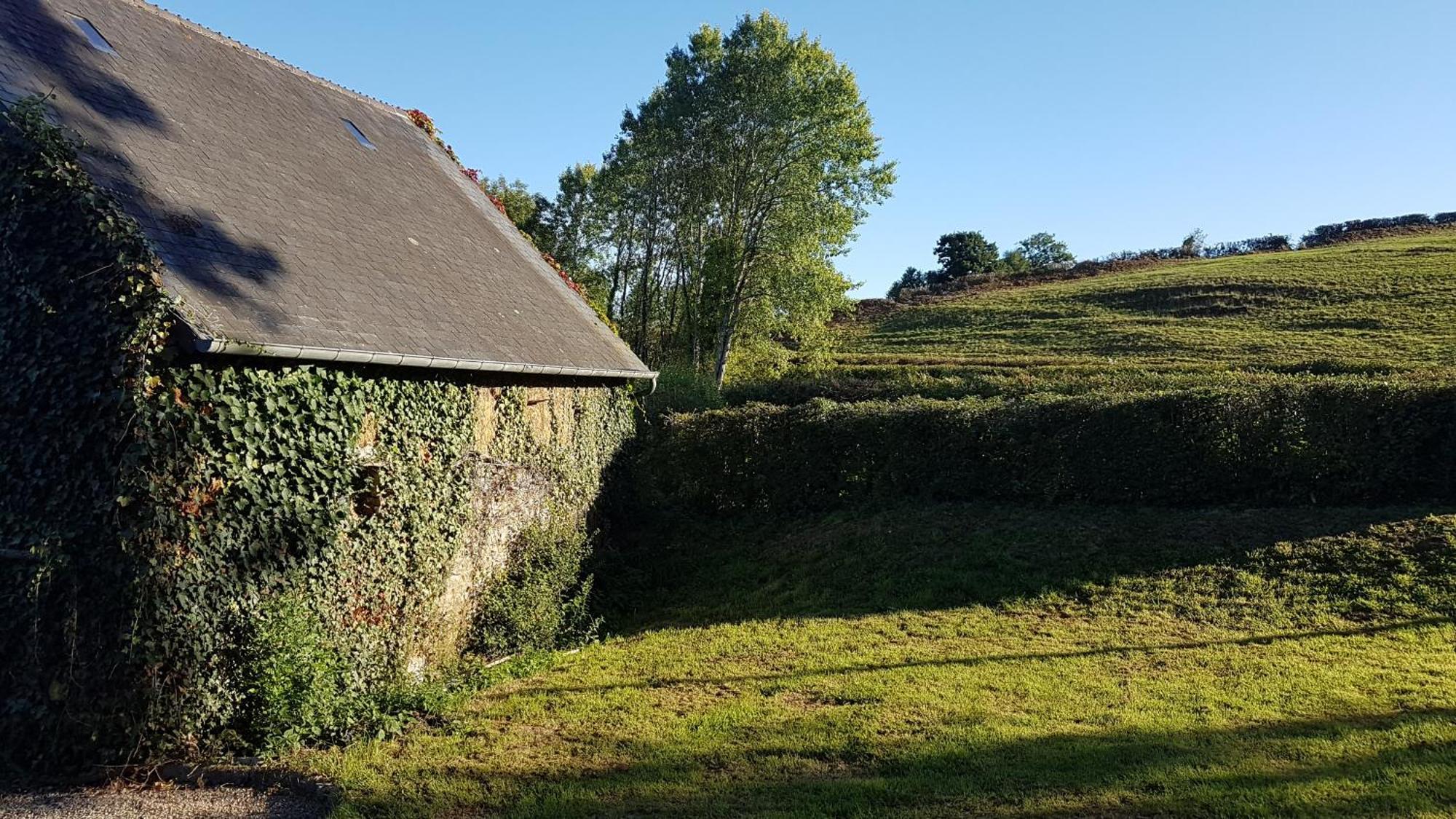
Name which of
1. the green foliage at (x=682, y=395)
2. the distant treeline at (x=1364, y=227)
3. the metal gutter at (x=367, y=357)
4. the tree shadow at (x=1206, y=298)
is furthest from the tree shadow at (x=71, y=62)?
the distant treeline at (x=1364, y=227)

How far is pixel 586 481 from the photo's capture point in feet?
41.7

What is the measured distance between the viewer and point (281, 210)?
9.22 metres

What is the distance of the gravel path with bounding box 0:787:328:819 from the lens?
5715 millimetres

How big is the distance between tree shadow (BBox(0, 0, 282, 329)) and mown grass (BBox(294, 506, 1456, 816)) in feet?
12.0

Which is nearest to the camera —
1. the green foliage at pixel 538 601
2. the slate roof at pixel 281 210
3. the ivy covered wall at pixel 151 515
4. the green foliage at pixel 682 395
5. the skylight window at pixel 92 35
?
the ivy covered wall at pixel 151 515

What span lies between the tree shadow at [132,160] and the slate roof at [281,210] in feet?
0.06

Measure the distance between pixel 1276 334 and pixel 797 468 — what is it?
25.7 m

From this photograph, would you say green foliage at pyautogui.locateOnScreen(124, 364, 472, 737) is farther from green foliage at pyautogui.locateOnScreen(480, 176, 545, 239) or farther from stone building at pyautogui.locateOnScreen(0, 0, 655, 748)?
green foliage at pyautogui.locateOnScreen(480, 176, 545, 239)

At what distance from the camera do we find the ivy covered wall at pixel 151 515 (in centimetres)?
633

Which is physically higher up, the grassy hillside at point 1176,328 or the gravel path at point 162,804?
the grassy hillside at point 1176,328

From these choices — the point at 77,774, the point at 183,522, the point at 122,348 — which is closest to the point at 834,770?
the point at 183,522

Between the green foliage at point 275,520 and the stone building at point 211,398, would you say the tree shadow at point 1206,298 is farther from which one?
the green foliage at point 275,520

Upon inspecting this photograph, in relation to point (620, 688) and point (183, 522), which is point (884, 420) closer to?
point (620, 688)

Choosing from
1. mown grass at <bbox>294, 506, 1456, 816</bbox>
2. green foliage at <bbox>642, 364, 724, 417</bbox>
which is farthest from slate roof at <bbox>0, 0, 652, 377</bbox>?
green foliage at <bbox>642, 364, 724, 417</bbox>
